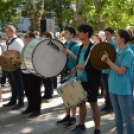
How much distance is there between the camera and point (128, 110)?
311 centimetres

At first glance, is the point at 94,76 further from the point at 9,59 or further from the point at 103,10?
the point at 103,10

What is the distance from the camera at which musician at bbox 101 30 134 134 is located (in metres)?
3.06

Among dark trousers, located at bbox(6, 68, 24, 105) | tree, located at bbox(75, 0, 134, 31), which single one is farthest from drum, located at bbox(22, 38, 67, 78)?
tree, located at bbox(75, 0, 134, 31)

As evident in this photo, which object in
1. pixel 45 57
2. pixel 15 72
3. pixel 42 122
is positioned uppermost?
pixel 45 57

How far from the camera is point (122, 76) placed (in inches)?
122

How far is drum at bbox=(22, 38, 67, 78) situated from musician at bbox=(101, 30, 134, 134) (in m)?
1.09

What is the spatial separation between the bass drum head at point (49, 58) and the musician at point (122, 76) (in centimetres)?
108

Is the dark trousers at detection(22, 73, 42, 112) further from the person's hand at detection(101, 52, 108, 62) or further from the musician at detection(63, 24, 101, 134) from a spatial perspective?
the person's hand at detection(101, 52, 108, 62)

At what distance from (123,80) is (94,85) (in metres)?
0.66

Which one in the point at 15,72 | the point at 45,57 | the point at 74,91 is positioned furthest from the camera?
the point at 15,72

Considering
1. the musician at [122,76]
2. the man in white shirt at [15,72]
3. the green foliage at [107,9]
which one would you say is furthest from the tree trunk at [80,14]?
the musician at [122,76]

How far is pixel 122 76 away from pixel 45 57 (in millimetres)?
1421

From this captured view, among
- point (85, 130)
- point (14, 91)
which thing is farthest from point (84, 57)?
point (14, 91)

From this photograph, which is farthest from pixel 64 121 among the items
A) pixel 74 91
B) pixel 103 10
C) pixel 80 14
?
pixel 103 10
